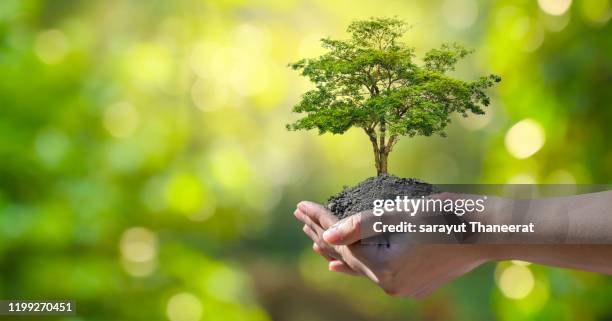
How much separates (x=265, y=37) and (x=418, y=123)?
817mm

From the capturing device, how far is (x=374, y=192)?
0.77 m

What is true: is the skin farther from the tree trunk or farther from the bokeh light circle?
the bokeh light circle

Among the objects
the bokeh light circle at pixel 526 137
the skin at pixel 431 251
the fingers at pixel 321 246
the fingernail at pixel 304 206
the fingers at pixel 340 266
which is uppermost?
the bokeh light circle at pixel 526 137

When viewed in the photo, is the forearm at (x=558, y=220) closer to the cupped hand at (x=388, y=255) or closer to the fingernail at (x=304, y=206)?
the cupped hand at (x=388, y=255)

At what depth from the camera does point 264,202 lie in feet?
5.53

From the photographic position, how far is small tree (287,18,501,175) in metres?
0.76

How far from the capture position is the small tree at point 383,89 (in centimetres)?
76

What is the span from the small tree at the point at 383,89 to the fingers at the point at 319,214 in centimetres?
7

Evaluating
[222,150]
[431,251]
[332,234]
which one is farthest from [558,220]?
[222,150]

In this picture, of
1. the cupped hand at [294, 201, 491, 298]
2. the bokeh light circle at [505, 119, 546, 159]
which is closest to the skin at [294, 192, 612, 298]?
the cupped hand at [294, 201, 491, 298]

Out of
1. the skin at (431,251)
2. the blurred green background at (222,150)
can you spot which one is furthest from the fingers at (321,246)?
the blurred green background at (222,150)

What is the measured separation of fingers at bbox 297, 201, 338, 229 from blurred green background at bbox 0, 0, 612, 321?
36cm

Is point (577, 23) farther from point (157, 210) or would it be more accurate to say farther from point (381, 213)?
point (157, 210)

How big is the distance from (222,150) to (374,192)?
97cm
